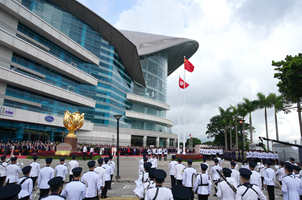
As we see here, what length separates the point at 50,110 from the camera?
118 feet

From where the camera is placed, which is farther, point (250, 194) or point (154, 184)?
point (154, 184)

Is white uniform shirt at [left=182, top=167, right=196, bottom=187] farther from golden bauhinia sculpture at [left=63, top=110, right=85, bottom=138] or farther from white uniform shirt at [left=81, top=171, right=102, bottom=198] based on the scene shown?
golden bauhinia sculpture at [left=63, top=110, right=85, bottom=138]

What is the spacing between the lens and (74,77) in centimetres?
4028

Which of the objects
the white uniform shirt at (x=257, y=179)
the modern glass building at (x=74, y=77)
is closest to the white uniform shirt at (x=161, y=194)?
the white uniform shirt at (x=257, y=179)

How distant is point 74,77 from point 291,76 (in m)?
37.4

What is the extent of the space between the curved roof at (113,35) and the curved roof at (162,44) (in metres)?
6.61

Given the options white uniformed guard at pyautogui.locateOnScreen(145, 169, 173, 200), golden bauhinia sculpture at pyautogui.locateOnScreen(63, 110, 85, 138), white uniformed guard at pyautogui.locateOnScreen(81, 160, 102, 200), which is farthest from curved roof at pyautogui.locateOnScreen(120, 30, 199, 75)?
white uniformed guard at pyautogui.locateOnScreen(145, 169, 173, 200)

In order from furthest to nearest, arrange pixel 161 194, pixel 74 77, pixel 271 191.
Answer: pixel 74 77 → pixel 271 191 → pixel 161 194

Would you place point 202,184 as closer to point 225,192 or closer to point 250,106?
point 225,192

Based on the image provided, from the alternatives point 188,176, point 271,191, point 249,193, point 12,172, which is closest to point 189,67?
point 271,191

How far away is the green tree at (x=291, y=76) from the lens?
21617 millimetres

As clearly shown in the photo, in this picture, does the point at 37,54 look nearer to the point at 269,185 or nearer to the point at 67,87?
the point at 67,87

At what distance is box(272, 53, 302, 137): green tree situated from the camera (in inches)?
851

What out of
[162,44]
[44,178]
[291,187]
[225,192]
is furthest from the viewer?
[162,44]
